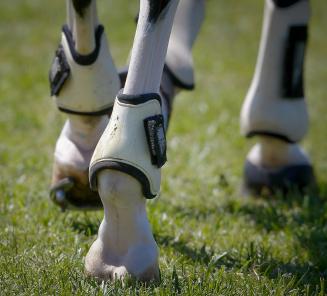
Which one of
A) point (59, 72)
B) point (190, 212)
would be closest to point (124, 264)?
point (59, 72)

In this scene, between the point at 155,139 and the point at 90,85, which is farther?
the point at 90,85

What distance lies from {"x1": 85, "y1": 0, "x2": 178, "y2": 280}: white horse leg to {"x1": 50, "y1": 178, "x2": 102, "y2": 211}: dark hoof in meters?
0.50

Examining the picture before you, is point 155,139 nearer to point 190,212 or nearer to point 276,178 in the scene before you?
point 190,212

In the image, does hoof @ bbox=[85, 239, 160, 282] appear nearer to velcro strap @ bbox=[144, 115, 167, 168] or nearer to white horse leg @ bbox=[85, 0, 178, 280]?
white horse leg @ bbox=[85, 0, 178, 280]

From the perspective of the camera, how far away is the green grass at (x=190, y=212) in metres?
2.17

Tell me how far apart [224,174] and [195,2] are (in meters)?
1.21

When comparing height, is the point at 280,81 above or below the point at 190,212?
above

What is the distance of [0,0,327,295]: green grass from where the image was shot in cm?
217

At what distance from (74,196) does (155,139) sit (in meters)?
0.70

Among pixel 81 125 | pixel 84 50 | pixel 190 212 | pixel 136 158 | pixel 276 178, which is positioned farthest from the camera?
→ pixel 276 178

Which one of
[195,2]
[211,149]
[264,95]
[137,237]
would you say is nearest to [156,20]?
[137,237]

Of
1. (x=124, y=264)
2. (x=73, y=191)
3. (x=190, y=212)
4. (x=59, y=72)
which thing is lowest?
(x=190, y=212)

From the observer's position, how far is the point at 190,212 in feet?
10.4

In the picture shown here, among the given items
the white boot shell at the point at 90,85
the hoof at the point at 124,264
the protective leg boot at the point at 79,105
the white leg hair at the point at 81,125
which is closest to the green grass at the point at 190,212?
the hoof at the point at 124,264
